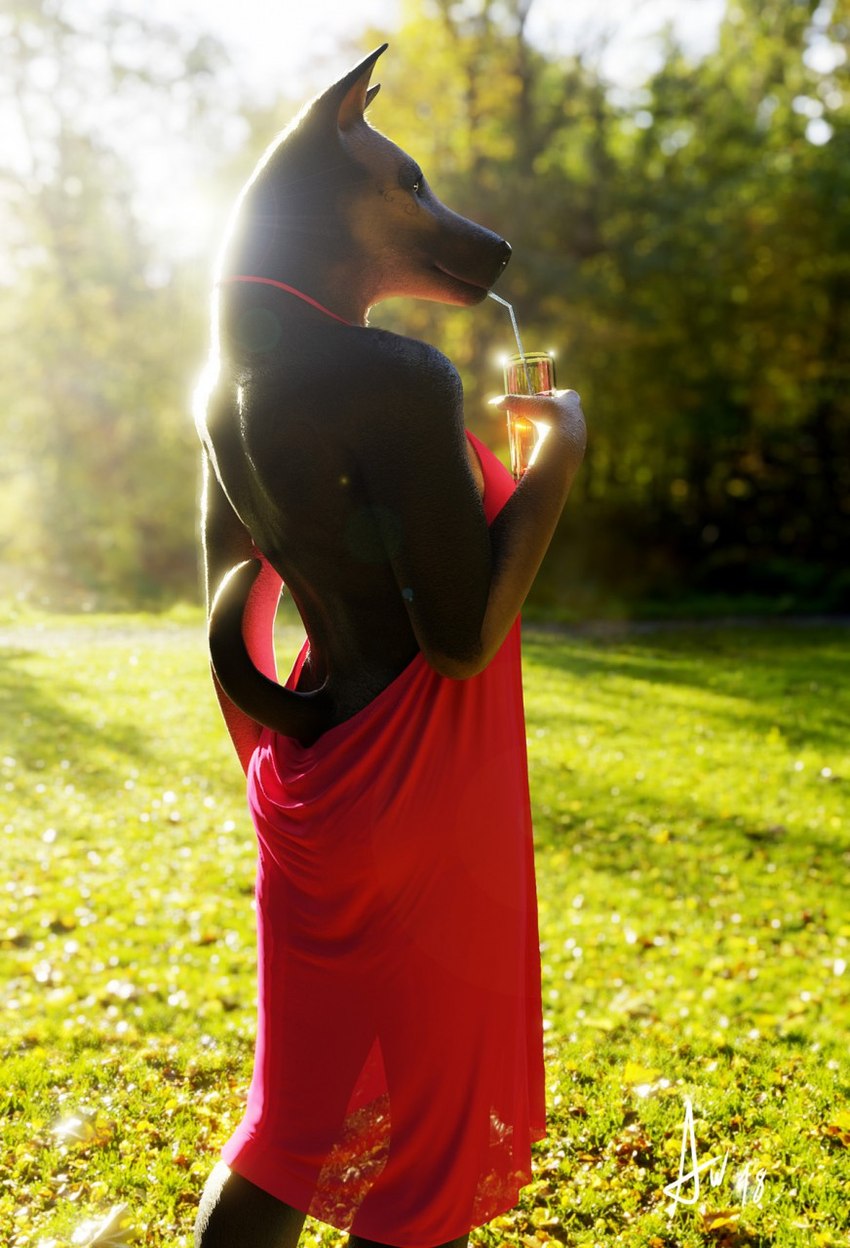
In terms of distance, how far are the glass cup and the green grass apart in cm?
238

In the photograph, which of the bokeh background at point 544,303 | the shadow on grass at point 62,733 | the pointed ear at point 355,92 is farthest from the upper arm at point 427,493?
the bokeh background at point 544,303

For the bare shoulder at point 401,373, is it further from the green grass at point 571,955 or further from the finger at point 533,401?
the green grass at point 571,955

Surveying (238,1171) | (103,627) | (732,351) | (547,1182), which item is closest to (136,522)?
(103,627)

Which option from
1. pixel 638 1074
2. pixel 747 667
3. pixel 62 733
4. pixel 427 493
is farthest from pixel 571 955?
pixel 747 667

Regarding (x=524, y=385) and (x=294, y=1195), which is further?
(x=524, y=385)

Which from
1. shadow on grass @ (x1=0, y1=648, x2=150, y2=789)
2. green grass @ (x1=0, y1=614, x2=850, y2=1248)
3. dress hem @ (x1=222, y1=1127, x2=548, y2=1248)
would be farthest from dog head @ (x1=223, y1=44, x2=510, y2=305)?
shadow on grass @ (x1=0, y1=648, x2=150, y2=789)

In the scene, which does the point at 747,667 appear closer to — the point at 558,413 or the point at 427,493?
the point at 558,413

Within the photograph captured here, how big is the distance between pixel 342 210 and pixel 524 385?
45 cm

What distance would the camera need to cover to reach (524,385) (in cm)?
210

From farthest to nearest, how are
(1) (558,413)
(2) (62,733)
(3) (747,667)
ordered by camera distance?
1. (3) (747,667)
2. (2) (62,733)
3. (1) (558,413)

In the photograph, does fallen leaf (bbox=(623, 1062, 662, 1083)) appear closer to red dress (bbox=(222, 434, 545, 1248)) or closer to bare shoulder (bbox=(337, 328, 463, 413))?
red dress (bbox=(222, 434, 545, 1248))

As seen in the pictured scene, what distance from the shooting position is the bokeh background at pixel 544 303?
19.0m

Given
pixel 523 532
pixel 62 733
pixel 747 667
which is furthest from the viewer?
pixel 747 667

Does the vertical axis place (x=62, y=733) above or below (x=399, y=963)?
above
